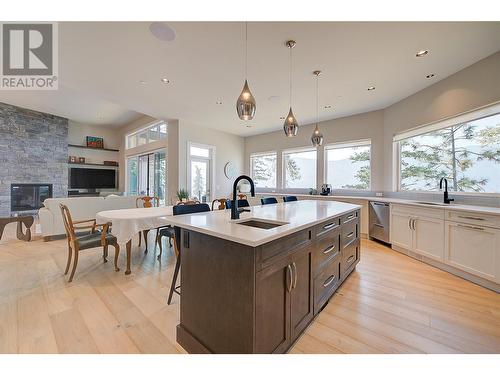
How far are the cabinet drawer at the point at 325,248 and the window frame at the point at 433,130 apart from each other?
2.34 meters

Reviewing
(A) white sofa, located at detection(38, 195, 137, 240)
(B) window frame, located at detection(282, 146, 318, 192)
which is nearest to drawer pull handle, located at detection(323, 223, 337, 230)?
(B) window frame, located at detection(282, 146, 318, 192)

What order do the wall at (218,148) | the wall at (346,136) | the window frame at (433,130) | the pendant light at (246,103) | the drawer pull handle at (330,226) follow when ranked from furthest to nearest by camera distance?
1. the wall at (218,148)
2. the wall at (346,136)
3. the window frame at (433,130)
4. the pendant light at (246,103)
5. the drawer pull handle at (330,226)

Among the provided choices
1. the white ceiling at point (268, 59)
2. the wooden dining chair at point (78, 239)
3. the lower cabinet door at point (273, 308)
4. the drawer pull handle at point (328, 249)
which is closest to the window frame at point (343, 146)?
the white ceiling at point (268, 59)

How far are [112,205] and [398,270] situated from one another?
5443 millimetres

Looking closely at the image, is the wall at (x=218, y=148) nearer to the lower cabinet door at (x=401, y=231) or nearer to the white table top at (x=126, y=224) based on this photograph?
the white table top at (x=126, y=224)

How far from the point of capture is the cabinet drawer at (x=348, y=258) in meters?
2.27

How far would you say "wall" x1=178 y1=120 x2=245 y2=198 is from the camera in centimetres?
549

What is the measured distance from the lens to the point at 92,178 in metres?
7.70

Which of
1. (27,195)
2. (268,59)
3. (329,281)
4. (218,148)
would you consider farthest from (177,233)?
(27,195)

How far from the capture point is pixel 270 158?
6.78 m

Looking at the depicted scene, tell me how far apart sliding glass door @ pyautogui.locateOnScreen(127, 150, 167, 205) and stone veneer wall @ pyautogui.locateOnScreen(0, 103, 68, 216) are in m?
1.96

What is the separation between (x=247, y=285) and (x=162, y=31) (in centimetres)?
254

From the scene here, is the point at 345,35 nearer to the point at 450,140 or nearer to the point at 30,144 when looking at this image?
the point at 450,140
